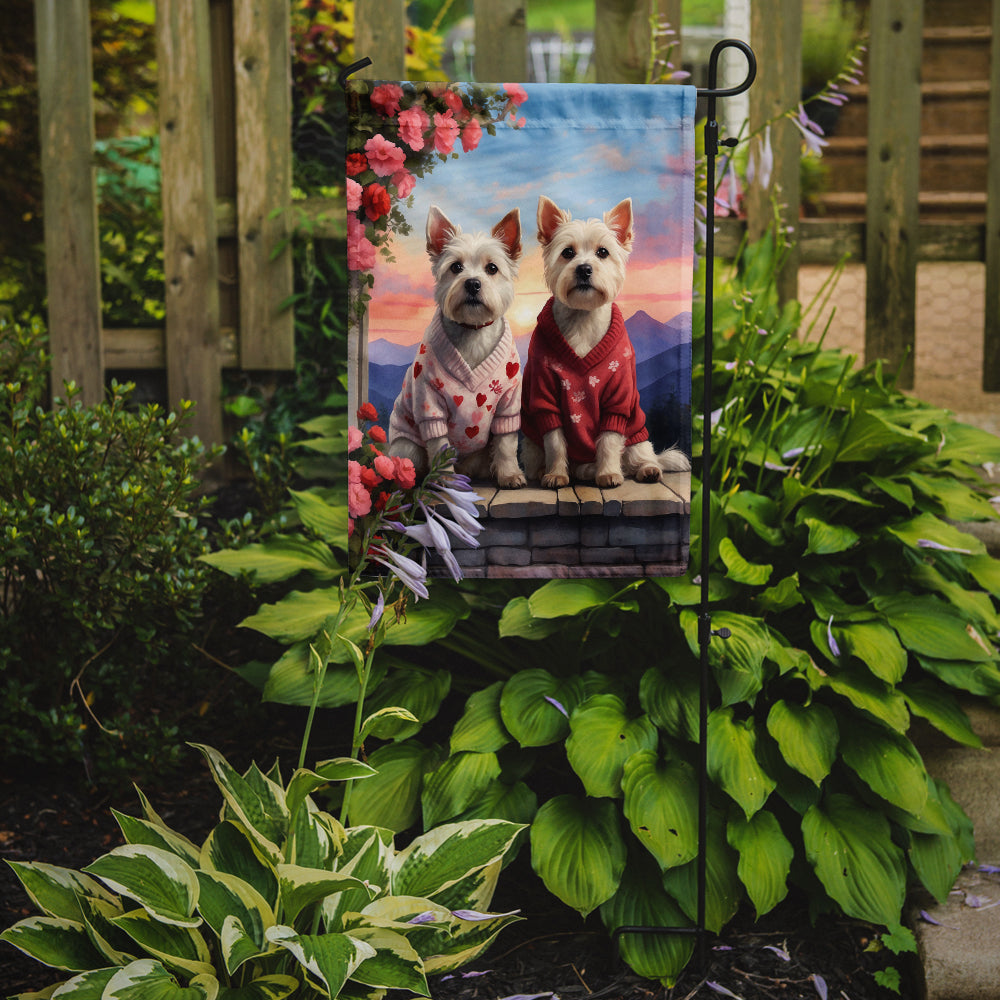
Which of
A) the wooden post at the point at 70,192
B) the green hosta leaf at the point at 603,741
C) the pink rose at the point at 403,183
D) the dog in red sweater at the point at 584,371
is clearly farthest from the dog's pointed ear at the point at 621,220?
the wooden post at the point at 70,192

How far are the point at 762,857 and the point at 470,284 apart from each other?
1.20 metres

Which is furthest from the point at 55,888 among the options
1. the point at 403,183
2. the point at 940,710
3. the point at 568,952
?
the point at 940,710

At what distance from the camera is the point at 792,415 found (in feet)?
8.48

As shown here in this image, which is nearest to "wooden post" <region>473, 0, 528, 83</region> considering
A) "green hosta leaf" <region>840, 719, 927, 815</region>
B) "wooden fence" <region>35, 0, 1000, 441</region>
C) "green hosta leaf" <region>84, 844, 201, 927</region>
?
"wooden fence" <region>35, 0, 1000, 441</region>

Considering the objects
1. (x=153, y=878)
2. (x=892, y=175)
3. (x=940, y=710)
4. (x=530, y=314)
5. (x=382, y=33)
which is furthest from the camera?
(x=892, y=175)

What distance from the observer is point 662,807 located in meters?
1.87

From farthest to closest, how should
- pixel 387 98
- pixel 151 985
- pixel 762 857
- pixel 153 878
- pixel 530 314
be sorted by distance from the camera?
1. pixel 762 857
2. pixel 530 314
3. pixel 387 98
4. pixel 153 878
5. pixel 151 985

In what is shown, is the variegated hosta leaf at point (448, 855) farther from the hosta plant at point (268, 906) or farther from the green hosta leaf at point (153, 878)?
the green hosta leaf at point (153, 878)

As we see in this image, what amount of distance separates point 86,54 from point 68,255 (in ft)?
2.07

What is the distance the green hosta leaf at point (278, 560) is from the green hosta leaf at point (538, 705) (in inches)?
24.5

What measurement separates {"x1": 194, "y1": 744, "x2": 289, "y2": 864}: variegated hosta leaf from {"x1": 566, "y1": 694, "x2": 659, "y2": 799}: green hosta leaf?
1.79 feet

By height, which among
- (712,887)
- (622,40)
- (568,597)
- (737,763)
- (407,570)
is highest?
(622,40)

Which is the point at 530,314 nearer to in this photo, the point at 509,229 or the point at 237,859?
the point at 509,229

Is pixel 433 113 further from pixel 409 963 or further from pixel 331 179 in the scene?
pixel 331 179
